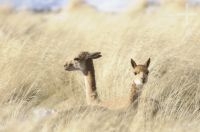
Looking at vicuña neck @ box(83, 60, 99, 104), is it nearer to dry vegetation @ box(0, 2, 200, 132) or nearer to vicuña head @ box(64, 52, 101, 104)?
vicuña head @ box(64, 52, 101, 104)

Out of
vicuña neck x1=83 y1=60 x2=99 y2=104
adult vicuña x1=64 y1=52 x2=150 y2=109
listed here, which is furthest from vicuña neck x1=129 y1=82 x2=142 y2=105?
vicuña neck x1=83 y1=60 x2=99 y2=104

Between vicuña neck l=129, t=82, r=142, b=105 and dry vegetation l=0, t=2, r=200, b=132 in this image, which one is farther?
vicuña neck l=129, t=82, r=142, b=105

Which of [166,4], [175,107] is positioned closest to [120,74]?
[175,107]

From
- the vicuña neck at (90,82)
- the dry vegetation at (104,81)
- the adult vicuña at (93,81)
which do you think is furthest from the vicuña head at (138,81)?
the vicuña neck at (90,82)

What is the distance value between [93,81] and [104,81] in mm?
637

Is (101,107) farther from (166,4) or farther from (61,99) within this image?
(166,4)

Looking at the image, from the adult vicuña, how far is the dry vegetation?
151 mm

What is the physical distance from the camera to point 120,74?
22.5 ft

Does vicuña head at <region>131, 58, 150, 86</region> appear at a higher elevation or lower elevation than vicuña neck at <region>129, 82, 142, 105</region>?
higher

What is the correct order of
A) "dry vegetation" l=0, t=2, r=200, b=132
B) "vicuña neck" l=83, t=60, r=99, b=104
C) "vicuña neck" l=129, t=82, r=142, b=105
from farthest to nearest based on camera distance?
"vicuña neck" l=83, t=60, r=99, b=104, "vicuña neck" l=129, t=82, r=142, b=105, "dry vegetation" l=0, t=2, r=200, b=132

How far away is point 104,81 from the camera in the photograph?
686 cm

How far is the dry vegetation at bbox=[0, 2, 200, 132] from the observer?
17.4 ft

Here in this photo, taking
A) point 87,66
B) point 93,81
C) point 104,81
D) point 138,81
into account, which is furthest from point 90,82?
point 104,81

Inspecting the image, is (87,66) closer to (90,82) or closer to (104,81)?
(90,82)
